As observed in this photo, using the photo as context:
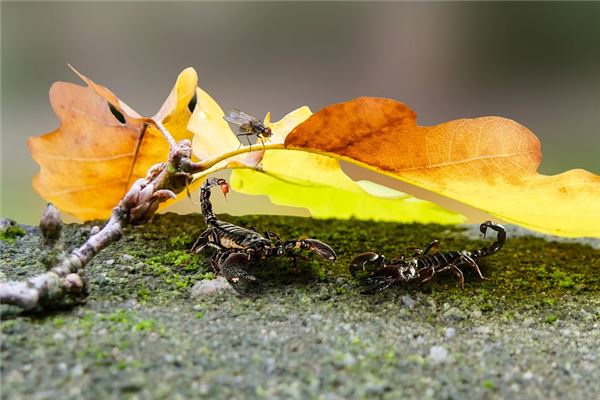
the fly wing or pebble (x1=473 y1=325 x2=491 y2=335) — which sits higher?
the fly wing

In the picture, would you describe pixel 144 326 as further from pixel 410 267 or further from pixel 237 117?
pixel 237 117

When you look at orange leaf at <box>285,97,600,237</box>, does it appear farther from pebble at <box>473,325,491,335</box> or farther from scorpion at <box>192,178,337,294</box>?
pebble at <box>473,325,491,335</box>

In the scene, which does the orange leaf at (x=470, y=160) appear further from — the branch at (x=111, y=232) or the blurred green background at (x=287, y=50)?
the blurred green background at (x=287, y=50)

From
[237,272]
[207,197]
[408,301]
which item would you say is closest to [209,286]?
[237,272]

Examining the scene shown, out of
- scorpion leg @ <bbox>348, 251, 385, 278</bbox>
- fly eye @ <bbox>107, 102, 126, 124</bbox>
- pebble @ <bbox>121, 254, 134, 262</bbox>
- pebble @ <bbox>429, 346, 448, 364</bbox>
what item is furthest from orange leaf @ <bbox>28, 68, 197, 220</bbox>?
pebble @ <bbox>429, 346, 448, 364</bbox>

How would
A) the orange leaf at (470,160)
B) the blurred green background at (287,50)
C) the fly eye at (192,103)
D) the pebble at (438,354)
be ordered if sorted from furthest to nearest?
the blurred green background at (287,50), the fly eye at (192,103), the orange leaf at (470,160), the pebble at (438,354)

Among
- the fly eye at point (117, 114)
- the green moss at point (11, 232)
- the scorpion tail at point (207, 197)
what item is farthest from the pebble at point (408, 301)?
the green moss at point (11, 232)
